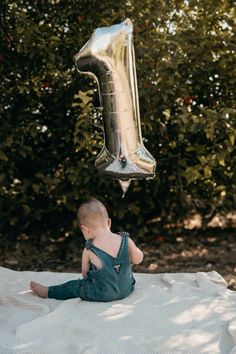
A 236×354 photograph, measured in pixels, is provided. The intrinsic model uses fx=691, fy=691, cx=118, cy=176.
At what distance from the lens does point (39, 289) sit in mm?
4039

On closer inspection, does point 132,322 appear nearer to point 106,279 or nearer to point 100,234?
point 106,279

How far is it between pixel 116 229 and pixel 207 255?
910 millimetres

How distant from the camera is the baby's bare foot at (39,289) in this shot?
13.2ft

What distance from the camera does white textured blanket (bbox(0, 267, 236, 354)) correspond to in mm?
3244

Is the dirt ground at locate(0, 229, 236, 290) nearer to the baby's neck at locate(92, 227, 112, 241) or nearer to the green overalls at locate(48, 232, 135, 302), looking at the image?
the green overalls at locate(48, 232, 135, 302)

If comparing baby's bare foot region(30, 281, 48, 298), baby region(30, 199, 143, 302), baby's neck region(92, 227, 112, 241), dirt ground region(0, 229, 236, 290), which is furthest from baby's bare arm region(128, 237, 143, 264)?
dirt ground region(0, 229, 236, 290)

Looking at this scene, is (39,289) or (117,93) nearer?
(117,93)

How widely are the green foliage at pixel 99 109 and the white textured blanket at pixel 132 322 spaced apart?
160 cm

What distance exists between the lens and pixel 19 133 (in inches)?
220

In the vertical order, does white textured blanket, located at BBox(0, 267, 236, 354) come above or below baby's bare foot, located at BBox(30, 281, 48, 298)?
below

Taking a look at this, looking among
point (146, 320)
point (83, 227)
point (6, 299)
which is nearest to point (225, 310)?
point (146, 320)

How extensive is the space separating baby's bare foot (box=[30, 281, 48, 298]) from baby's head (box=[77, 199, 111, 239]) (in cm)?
46

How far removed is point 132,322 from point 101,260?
16.4 inches

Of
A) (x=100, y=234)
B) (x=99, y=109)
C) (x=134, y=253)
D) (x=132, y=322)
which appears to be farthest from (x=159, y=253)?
(x=132, y=322)
